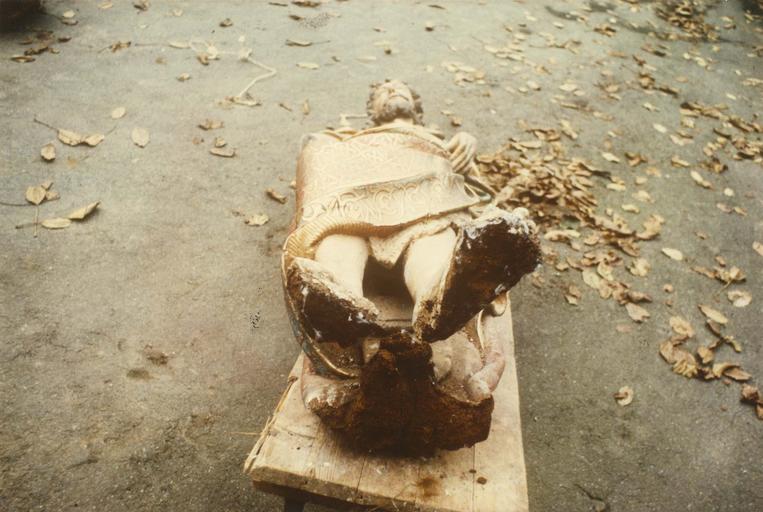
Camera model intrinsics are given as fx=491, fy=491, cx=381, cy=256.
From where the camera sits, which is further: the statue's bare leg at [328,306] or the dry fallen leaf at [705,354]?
the dry fallen leaf at [705,354]

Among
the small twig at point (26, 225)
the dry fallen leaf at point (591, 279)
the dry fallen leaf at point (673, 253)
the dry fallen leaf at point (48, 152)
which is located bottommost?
the dry fallen leaf at point (591, 279)

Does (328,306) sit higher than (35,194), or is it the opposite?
(328,306)

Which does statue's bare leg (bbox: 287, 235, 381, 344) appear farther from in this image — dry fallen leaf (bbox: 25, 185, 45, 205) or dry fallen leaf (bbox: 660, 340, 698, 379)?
dry fallen leaf (bbox: 25, 185, 45, 205)

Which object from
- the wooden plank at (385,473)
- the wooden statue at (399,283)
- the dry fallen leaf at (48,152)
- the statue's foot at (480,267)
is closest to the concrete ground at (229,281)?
the dry fallen leaf at (48,152)

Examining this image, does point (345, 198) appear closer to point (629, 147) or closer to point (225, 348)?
point (225, 348)

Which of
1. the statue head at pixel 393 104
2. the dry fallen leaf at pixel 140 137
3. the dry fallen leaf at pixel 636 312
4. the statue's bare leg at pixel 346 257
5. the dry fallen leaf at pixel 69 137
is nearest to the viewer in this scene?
the statue's bare leg at pixel 346 257

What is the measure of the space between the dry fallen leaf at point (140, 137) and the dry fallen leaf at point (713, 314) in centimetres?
473

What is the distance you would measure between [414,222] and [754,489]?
2360 millimetres

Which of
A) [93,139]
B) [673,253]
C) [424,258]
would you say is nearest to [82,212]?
[93,139]

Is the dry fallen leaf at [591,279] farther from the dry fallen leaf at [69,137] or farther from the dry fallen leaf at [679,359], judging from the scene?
the dry fallen leaf at [69,137]

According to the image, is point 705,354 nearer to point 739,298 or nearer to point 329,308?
point 739,298

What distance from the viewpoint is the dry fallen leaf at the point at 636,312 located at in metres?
3.53

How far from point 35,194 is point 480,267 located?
3.52 metres

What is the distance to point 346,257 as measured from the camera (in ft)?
8.03
